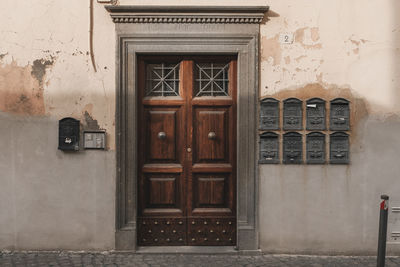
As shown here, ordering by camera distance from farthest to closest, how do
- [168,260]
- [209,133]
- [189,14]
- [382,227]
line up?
[209,133] < [189,14] < [168,260] < [382,227]

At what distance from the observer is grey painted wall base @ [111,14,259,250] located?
5.54 m

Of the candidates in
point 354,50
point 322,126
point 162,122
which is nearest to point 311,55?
point 354,50

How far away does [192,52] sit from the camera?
219 inches

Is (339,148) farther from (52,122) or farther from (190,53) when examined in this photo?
(52,122)

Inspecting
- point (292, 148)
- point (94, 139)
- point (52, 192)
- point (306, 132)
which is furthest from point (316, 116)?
point (52, 192)

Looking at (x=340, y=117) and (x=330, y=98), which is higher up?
(x=330, y=98)

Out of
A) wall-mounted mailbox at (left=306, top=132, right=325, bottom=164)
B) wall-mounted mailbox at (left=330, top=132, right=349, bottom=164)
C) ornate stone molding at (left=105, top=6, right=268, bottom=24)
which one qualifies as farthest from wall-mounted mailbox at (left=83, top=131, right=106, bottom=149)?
wall-mounted mailbox at (left=330, top=132, right=349, bottom=164)

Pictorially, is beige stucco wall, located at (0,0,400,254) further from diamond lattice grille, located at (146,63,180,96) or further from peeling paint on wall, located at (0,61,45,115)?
diamond lattice grille, located at (146,63,180,96)

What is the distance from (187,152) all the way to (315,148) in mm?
1699

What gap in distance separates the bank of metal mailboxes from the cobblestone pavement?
49.3 inches

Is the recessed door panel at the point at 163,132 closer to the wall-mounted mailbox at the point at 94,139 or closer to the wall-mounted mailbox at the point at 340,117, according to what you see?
the wall-mounted mailbox at the point at 94,139

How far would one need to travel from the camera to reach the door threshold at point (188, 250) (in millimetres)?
5590

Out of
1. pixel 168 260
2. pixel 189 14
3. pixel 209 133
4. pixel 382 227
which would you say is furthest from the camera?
pixel 209 133

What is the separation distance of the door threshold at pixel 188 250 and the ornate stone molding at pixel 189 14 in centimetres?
300
